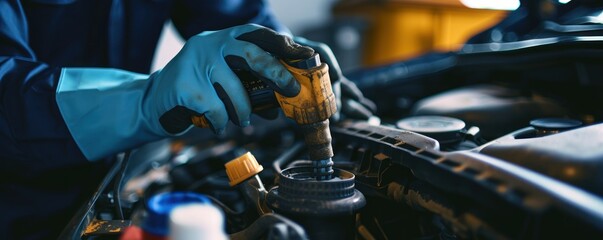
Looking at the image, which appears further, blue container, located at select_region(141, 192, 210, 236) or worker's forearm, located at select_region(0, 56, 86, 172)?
worker's forearm, located at select_region(0, 56, 86, 172)

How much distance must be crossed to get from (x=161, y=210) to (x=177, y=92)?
402 mm

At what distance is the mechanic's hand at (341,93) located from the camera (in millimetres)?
1064

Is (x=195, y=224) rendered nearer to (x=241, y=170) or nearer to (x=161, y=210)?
(x=161, y=210)

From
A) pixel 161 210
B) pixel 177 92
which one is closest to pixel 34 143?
pixel 177 92

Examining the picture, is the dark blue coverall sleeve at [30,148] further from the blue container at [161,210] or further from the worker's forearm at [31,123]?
the blue container at [161,210]

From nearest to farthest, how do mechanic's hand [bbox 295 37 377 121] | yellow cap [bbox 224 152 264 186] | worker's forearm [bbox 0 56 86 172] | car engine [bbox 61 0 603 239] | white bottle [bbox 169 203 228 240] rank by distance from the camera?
white bottle [bbox 169 203 228 240] < car engine [bbox 61 0 603 239] < yellow cap [bbox 224 152 264 186] < worker's forearm [bbox 0 56 86 172] < mechanic's hand [bbox 295 37 377 121]

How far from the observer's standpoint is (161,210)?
47 centimetres

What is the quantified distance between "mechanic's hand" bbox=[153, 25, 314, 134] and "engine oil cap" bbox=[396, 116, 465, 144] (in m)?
0.30

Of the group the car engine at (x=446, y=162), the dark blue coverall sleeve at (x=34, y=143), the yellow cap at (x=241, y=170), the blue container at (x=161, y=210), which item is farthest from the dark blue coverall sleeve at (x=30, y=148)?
the blue container at (x=161, y=210)

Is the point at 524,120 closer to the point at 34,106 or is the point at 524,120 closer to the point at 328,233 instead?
the point at 328,233

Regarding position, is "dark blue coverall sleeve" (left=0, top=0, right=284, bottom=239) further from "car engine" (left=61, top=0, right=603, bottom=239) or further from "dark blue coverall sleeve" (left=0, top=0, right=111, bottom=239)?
"car engine" (left=61, top=0, right=603, bottom=239)

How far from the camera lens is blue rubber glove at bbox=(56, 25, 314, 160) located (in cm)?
78

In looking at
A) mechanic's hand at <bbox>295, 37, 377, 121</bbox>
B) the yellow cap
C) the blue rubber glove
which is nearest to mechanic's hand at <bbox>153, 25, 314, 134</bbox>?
the blue rubber glove

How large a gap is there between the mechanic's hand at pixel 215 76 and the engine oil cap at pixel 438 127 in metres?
0.30
